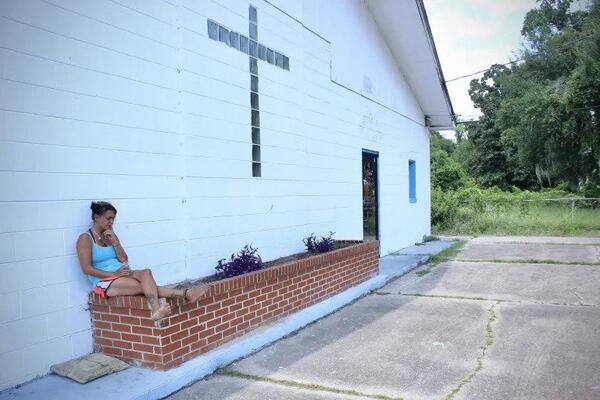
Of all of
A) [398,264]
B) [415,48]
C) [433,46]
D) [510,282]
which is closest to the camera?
[510,282]

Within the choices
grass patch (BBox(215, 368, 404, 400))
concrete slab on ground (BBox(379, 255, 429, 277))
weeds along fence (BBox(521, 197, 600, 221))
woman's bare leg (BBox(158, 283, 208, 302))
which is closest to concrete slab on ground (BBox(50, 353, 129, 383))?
woman's bare leg (BBox(158, 283, 208, 302))

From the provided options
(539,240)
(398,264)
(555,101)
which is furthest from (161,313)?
(555,101)

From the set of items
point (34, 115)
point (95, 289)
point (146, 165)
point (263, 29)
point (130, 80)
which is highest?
point (263, 29)

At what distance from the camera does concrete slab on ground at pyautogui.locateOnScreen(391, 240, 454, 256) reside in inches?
457

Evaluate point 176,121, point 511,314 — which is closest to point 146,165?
point 176,121

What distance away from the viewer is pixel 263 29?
680cm

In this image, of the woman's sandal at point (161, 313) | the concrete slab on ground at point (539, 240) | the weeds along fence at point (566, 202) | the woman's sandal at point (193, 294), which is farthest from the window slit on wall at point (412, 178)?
the woman's sandal at point (161, 313)

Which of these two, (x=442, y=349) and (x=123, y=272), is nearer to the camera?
(x=123, y=272)

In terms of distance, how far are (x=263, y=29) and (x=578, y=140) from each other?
19391 mm

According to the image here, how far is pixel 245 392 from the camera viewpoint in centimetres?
400

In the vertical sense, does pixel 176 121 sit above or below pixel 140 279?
above

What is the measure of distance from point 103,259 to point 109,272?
5.8 inches

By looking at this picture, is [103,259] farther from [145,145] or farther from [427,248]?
[427,248]

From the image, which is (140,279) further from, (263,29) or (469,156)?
(469,156)
